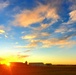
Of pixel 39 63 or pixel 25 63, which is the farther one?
pixel 39 63

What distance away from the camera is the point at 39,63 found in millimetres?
151875

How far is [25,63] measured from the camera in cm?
12194

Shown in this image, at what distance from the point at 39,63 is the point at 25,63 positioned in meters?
31.6
